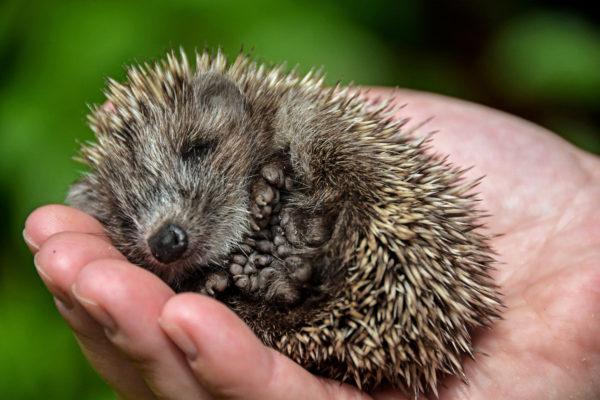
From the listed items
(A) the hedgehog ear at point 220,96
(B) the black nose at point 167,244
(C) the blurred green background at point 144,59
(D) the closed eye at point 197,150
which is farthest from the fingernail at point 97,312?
(C) the blurred green background at point 144,59

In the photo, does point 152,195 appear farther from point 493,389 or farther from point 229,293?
point 493,389

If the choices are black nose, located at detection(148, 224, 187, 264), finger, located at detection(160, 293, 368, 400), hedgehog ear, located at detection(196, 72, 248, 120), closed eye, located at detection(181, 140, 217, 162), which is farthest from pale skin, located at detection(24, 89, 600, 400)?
hedgehog ear, located at detection(196, 72, 248, 120)

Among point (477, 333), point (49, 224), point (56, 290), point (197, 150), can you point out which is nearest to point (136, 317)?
point (56, 290)

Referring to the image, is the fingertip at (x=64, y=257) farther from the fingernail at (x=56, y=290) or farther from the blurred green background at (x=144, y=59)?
the blurred green background at (x=144, y=59)

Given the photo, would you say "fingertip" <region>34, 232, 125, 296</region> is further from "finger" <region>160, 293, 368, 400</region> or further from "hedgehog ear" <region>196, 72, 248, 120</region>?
"hedgehog ear" <region>196, 72, 248, 120</region>

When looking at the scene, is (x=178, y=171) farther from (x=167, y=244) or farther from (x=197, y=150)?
(x=167, y=244)

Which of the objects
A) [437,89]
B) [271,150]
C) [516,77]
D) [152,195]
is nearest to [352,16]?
[437,89]
